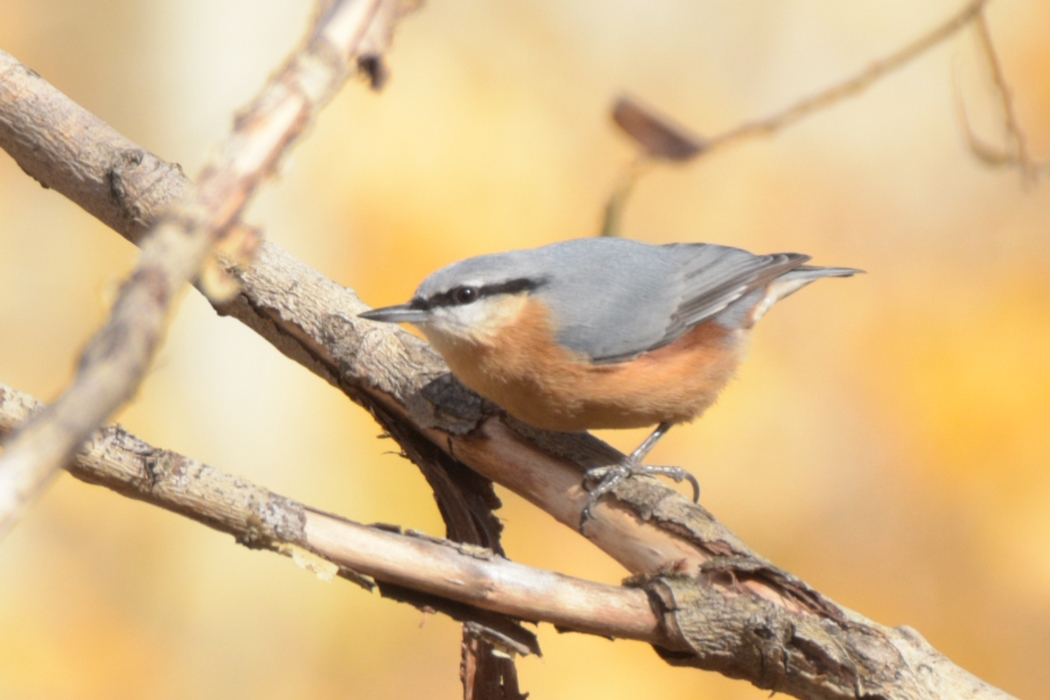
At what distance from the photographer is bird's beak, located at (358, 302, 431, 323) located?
1.73m

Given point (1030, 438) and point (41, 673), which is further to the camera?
point (1030, 438)

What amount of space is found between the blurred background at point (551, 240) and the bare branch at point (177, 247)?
237 centimetres

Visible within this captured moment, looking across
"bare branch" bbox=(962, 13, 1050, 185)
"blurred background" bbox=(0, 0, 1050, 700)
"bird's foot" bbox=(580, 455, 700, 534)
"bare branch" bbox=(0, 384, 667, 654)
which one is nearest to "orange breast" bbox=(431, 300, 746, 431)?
"bird's foot" bbox=(580, 455, 700, 534)

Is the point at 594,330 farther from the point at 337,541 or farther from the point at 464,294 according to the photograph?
the point at 337,541

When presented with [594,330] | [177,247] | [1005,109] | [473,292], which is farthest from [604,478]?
[177,247]

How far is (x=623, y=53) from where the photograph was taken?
11.1 feet

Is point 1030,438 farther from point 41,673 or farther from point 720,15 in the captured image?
point 41,673

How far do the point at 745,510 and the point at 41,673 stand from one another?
236 cm

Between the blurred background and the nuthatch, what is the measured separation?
3.77 feet

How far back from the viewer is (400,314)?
1756 mm

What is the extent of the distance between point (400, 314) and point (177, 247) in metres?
1.14

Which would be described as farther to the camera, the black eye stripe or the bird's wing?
the bird's wing

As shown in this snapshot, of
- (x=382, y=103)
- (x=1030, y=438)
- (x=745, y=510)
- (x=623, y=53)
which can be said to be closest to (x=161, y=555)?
(x=382, y=103)

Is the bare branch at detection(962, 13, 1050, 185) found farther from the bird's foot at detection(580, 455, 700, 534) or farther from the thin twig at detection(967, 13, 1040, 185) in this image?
the bird's foot at detection(580, 455, 700, 534)
